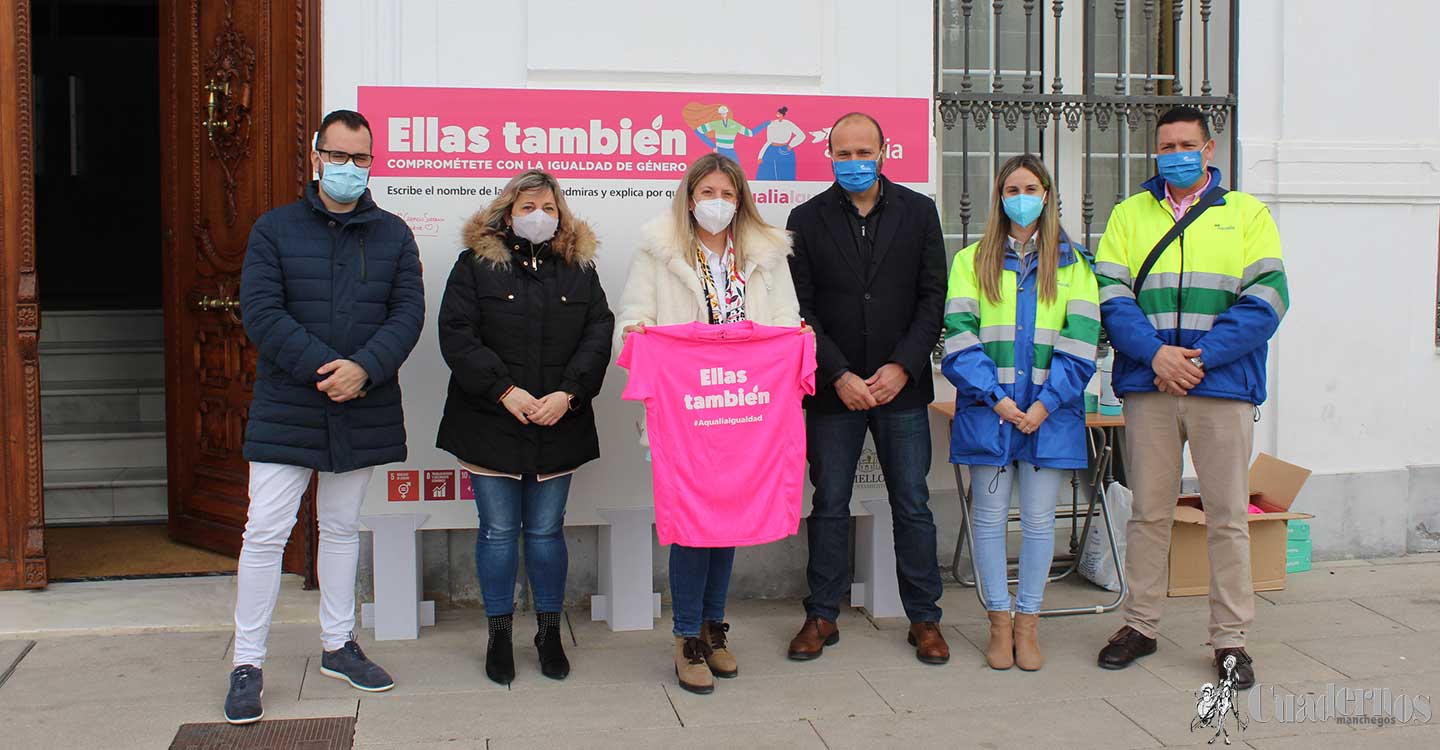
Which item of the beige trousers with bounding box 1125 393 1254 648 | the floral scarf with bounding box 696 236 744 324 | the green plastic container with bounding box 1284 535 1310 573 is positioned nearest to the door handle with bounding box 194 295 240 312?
the floral scarf with bounding box 696 236 744 324

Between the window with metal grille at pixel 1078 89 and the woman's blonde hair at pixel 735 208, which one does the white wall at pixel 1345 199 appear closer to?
the window with metal grille at pixel 1078 89

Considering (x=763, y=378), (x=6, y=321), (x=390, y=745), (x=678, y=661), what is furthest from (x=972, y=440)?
(x=6, y=321)

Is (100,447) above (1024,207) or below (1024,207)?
below

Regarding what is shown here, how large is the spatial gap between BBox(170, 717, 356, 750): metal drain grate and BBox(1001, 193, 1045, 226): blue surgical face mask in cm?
304

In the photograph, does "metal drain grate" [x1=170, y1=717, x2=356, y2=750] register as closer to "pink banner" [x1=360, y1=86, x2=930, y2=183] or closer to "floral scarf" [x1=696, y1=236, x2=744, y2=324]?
"floral scarf" [x1=696, y1=236, x2=744, y2=324]

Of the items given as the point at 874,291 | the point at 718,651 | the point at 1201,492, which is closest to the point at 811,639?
the point at 718,651

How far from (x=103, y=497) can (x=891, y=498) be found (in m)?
4.53

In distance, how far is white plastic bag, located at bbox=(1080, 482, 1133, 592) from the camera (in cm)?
617

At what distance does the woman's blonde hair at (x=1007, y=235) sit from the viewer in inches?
193

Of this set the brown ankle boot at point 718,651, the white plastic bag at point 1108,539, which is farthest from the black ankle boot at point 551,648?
the white plastic bag at point 1108,539

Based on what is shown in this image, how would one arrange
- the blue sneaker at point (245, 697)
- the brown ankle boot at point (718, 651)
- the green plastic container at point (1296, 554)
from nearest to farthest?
the blue sneaker at point (245, 697)
the brown ankle boot at point (718, 651)
the green plastic container at point (1296, 554)

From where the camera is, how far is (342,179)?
4551 millimetres

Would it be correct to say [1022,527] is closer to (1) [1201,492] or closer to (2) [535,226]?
(1) [1201,492]

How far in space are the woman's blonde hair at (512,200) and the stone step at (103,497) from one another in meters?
3.39
